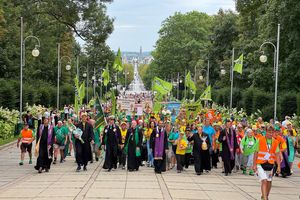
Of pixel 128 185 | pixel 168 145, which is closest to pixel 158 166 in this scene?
pixel 168 145

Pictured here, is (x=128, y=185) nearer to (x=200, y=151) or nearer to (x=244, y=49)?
(x=200, y=151)

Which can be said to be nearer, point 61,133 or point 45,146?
point 45,146

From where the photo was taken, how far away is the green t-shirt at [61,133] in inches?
798

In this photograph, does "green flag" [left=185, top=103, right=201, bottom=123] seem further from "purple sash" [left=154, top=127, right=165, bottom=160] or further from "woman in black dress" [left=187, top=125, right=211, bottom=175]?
"purple sash" [left=154, top=127, right=165, bottom=160]

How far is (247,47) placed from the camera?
180 feet

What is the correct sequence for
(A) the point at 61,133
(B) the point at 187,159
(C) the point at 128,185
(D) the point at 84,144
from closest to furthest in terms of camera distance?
(C) the point at 128,185, (D) the point at 84,144, (B) the point at 187,159, (A) the point at 61,133

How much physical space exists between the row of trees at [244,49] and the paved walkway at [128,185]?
60.5 ft

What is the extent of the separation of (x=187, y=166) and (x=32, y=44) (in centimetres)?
3979

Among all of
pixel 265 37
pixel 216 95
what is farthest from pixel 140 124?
pixel 216 95

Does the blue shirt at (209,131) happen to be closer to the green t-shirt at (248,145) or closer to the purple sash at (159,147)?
the green t-shirt at (248,145)

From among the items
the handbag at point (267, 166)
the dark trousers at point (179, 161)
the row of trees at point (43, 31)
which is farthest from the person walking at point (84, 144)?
the row of trees at point (43, 31)

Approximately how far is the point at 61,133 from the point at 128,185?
638 centimetres

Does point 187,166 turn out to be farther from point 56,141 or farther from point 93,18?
point 93,18

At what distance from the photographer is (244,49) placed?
56438 mm
